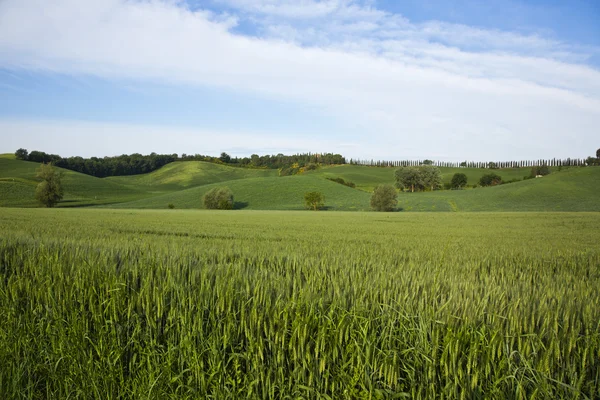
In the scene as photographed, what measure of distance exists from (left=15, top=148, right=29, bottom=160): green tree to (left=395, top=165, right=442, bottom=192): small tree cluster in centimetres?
12517

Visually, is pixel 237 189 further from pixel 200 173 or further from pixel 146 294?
pixel 146 294

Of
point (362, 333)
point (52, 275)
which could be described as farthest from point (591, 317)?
point (52, 275)

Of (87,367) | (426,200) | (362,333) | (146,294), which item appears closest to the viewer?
(362,333)

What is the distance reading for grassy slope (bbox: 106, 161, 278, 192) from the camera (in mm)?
147000

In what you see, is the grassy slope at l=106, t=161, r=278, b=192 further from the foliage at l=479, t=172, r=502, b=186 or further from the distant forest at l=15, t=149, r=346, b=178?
the foliage at l=479, t=172, r=502, b=186

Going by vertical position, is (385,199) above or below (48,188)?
below

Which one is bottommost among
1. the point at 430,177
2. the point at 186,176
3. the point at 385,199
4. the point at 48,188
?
the point at 385,199

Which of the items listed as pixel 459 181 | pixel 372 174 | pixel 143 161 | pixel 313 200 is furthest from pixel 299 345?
pixel 143 161

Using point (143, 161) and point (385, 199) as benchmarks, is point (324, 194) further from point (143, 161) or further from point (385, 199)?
point (143, 161)

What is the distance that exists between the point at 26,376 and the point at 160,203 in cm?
9131

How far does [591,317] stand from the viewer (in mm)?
3348

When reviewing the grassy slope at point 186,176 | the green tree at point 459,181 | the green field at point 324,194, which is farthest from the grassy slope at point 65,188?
the green tree at point 459,181

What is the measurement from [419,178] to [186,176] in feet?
298

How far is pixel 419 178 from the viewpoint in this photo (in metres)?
108
